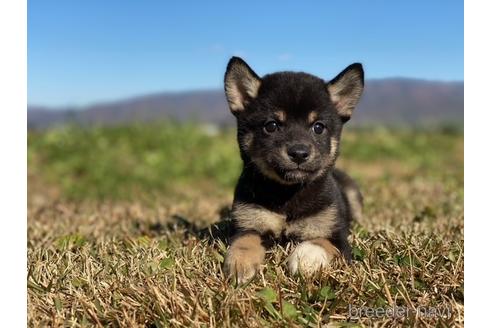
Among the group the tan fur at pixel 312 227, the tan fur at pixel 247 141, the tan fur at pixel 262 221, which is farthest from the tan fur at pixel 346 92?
the tan fur at pixel 262 221

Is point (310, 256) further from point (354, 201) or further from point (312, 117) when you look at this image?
point (354, 201)

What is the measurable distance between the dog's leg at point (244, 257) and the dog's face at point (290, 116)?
44cm

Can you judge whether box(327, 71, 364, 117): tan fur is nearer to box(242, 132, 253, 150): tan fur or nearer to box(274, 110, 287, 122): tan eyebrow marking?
box(274, 110, 287, 122): tan eyebrow marking

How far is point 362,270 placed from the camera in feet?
11.6

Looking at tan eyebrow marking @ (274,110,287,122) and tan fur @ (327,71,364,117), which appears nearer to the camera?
tan eyebrow marking @ (274,110,287,122)

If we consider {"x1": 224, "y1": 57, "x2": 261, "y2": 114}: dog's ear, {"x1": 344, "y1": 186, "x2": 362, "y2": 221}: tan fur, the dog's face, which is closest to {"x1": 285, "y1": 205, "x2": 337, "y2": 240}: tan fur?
the dog's face

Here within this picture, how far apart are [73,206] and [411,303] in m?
5.48

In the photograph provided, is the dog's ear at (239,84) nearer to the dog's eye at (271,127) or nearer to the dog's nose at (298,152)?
the dog's eye at (271,127)

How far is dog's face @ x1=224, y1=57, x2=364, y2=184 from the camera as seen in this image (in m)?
3.92

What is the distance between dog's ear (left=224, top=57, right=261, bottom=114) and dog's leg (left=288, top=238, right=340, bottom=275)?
42.2 inches

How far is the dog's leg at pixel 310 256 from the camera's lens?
139 inches

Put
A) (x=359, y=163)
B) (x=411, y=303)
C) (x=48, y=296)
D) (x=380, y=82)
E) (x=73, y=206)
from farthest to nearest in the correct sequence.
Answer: (x=359, y=163), (x=73, y=206), (x=380, y=82), (x=48, y=296), (x=411, y=303)
